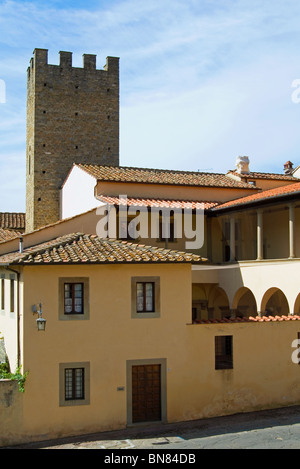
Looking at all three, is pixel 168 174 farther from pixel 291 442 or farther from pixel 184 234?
pixel 291 442

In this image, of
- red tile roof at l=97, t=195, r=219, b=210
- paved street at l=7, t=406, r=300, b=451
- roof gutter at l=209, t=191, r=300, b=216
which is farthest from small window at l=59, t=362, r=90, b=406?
roof gutter at l=209, t=191, r=300, b=216

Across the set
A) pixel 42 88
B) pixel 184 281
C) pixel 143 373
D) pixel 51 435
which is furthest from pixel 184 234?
pixel 42 88

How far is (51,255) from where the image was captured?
16469mm

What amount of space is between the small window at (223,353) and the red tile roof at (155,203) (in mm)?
6560

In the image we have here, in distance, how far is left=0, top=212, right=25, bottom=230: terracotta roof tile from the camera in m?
38.6

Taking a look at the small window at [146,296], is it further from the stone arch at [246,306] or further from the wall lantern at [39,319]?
the stone arch at [246,306]

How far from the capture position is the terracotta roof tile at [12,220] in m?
38.6

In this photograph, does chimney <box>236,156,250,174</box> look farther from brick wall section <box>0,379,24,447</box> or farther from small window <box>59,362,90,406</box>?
brick wall section <box>0,379,24,447</box>

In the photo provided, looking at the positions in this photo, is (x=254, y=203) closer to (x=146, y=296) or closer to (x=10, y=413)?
(x=146, y=296)

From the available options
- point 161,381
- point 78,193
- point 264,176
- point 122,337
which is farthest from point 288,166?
point 122,337

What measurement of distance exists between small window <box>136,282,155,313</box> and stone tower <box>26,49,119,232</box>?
60.3 feet

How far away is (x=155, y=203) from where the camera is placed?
23422 mm

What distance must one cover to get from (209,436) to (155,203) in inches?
415
